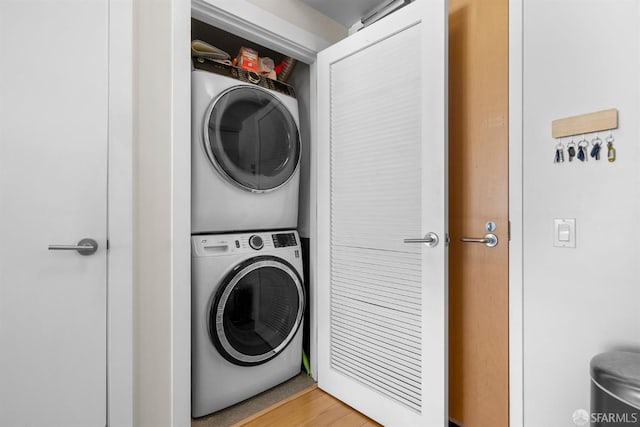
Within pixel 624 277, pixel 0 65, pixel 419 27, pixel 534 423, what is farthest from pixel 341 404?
pixel 0 65

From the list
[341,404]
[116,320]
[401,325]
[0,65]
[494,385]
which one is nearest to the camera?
[0,65]

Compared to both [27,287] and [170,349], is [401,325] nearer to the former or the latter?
[170,349]

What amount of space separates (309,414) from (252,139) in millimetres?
1537

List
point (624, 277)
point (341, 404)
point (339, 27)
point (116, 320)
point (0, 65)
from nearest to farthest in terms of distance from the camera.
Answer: point (624, 277) → point (0, 65) → point (116, 320) → point (341, 404) → point (339, 27)

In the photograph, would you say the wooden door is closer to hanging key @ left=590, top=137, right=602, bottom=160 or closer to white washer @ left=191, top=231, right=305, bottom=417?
hanging key @ left=590, top=137, right=602, bottom=160

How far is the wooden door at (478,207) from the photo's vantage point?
1.30m

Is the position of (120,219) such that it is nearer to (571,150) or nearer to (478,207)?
(478,207)

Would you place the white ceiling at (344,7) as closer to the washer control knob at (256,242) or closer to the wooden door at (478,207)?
the wooden door at (478,207)

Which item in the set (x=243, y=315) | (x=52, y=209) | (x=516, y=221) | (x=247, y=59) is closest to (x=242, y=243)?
(x=243, y=315)

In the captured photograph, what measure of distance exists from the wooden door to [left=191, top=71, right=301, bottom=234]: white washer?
0.95 meters

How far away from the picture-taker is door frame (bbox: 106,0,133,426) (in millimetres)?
1219

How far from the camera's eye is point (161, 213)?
1.35m

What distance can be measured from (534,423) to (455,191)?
3.24 ft

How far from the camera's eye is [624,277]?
3.28 feet
